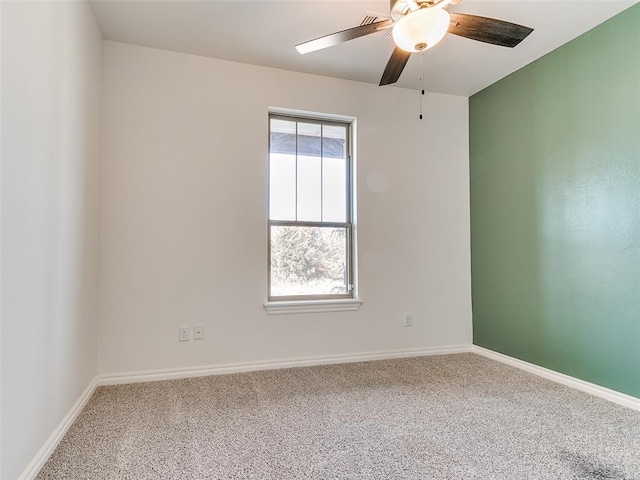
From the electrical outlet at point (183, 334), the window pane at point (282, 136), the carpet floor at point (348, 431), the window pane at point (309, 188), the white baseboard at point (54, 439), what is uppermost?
the window pane at point (282, 136)

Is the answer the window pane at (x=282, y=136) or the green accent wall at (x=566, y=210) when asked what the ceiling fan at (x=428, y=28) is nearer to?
the green accent wall at (x=566, y=210)

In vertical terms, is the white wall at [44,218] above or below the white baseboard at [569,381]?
above

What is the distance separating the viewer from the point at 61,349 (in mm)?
1944

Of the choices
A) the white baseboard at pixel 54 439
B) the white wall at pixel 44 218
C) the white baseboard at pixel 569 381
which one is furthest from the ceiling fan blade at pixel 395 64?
the white baseboard at pixel 54 439

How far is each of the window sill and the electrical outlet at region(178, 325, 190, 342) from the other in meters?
0.65

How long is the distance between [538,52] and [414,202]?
156 cm

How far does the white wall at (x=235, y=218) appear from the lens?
280cm

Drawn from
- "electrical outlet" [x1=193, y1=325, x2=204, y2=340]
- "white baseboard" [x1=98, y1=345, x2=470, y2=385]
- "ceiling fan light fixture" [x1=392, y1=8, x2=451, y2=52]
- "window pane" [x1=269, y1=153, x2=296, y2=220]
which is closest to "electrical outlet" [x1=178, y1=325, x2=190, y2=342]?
"electrical outlet" [x1=193, y1=325, x2=204, y2=340]

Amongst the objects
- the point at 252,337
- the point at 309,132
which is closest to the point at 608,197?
the point at 309,132

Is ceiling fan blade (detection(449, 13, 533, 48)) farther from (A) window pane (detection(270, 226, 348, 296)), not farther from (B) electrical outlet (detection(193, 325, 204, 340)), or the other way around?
(B) electrical outlet (detection(193, 325, 204, 340))

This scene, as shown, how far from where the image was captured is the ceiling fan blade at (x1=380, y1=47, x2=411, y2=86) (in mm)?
2104

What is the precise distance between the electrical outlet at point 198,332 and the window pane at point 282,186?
109 cm

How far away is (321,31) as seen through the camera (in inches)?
105

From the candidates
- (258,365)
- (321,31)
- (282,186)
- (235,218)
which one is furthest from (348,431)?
(321,31)
